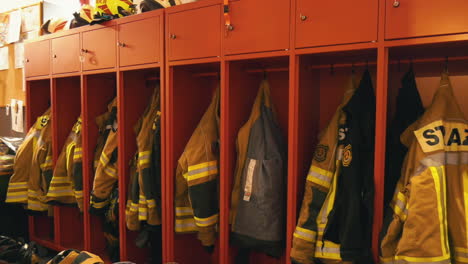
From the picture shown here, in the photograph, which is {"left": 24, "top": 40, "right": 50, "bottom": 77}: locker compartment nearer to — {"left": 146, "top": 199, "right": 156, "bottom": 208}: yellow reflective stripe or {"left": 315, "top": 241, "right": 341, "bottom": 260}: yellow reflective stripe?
{"left": 146, "top": 199, "right": 156, "bottom": 208}: yellow reflective stripe

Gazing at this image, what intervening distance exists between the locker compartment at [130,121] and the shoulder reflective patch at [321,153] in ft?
4.26

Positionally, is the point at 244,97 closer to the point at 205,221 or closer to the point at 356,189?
the point at 205,221

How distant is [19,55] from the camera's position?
156 inches

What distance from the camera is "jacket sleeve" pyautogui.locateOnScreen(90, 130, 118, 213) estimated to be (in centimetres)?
259

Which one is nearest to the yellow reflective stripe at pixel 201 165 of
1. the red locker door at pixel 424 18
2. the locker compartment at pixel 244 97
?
the locker compartment at pixel 244 97

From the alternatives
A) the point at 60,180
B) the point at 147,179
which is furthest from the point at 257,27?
the point at 60,180

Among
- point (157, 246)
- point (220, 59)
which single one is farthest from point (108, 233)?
point (220, 59)

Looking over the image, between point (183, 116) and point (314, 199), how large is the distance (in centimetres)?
100

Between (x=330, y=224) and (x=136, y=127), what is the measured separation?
150cm

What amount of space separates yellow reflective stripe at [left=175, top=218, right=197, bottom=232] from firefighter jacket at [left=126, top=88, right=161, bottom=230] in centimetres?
19

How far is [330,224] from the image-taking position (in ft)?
5.53

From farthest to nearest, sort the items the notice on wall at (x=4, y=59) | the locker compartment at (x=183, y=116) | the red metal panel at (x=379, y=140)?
1. the notice on wall at (x=4, y=59)
2. the locker compartment at (x=183, y=116)
3. the red metal panel at (x=379, y=140)

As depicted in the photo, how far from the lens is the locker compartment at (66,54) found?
2.75 m

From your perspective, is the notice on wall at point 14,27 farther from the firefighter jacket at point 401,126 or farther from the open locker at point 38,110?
the firefighter jacket at point 401,126
